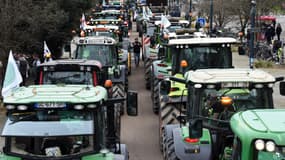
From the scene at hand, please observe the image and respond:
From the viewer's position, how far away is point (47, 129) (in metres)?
7.75

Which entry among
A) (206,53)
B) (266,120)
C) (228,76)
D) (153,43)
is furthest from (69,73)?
(153,43)

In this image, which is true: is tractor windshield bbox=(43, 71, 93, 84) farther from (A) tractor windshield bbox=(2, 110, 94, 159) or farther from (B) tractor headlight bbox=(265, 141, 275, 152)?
(B) tractor headlight bbox=(265, 141, 275, 152)

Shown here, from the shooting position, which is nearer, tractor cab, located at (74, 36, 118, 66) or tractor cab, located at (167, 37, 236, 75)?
tractor cab, located at (167, 37, 236, 75)

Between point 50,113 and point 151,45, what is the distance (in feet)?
74.2

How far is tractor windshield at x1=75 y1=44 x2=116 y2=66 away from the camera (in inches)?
774

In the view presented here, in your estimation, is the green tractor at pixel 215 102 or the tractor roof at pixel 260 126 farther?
the green tractor at pixel 215 102

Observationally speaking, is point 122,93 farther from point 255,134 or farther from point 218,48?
point 255,134

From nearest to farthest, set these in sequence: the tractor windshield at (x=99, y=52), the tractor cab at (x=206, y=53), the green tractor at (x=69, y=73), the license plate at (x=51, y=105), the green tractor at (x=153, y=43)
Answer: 1. the license plate at (x=51, y=105)
2. the green tractor at (x=69, y=73)
3. the tractor cab at (x=206, y=53)
4. the tractor windshield at (x=99, y=52)
5. the green tractor at (x=153, y=43)

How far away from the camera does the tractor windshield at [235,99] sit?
965 cm

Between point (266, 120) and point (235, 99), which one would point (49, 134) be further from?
point (235, 99)

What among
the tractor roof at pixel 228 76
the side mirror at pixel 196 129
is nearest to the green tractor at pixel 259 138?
the side mirror at pixel 196 129

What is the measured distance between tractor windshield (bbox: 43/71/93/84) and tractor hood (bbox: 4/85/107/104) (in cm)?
512

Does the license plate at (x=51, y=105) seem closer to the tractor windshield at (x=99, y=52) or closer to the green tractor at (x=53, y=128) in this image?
the green tractor at (x=53, y=128)

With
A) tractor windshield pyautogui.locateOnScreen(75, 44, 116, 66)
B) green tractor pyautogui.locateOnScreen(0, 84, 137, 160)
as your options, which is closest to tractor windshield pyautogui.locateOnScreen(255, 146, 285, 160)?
green tractor pyautogui.locateOnScreen(0, 84, 137, 160)
